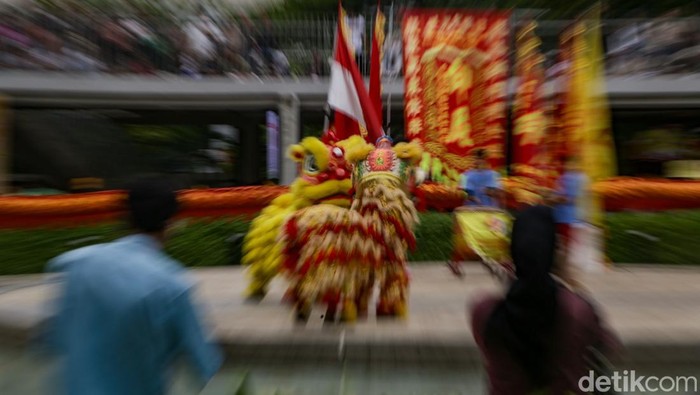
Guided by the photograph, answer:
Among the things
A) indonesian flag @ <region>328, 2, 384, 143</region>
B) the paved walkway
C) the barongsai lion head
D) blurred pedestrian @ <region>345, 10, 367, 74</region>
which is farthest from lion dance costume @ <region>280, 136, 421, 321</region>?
blurred pedestrian @ <region>345, 10, 367, 74</region>

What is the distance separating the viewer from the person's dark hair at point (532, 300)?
198cm

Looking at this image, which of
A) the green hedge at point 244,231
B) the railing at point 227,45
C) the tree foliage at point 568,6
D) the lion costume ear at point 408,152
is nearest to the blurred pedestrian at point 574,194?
the green hedge at point 244,231

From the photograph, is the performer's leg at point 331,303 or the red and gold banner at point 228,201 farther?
the red and gold banner at point 228,201

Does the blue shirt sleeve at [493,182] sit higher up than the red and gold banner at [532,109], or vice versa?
the red and gold banner at [532,109]

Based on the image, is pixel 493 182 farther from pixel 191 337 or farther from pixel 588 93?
pixel 191 337

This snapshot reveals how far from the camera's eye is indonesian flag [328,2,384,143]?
5.41m

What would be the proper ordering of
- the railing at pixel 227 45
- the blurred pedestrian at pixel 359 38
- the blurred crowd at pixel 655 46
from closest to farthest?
the blurred crowd at pixel 655 46, the railing at pixel 227 45, the blurred pedestrian at pixel 359 38

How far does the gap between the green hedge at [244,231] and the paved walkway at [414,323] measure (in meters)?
1.15

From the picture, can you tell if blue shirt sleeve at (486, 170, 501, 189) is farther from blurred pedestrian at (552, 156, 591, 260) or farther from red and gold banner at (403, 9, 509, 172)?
red and gold banner at (403, 9, 509, 172)

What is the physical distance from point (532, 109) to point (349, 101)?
3050mm

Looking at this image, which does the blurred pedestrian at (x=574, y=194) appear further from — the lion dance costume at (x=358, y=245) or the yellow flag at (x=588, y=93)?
the lion dance costume at (x=358, y=245)

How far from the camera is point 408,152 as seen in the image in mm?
5137

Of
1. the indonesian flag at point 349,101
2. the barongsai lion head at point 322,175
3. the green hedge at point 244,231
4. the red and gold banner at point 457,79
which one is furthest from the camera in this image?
the red and gold banner at point 457,79

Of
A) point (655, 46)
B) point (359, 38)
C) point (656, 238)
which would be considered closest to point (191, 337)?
point (656, 238)
